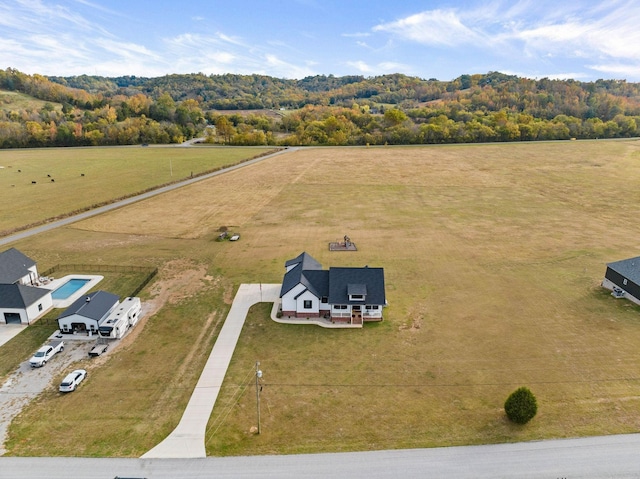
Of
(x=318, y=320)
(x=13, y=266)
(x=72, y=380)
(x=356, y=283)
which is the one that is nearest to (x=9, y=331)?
(x=13, y=266)

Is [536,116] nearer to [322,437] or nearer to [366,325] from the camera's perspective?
[366,325]

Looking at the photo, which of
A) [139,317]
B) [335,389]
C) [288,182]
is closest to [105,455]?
[335,389]

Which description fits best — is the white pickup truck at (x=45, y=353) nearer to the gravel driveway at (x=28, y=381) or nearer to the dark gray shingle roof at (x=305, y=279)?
the gravel driveway at (x=28, y=381)

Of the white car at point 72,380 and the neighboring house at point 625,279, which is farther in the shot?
the neighboring house at point 625,279

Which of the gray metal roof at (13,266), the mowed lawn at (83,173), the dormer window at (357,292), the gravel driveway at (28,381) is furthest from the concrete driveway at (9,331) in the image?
the mowed lawn at (83,173)


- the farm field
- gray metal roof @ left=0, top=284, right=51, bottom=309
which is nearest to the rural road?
the farm field

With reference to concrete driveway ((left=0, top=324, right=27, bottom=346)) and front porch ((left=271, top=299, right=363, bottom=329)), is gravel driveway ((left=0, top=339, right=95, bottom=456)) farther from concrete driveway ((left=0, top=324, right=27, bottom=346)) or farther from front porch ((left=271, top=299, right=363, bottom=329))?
front porch ((left=271, top=299, right=363, bottom=329))
